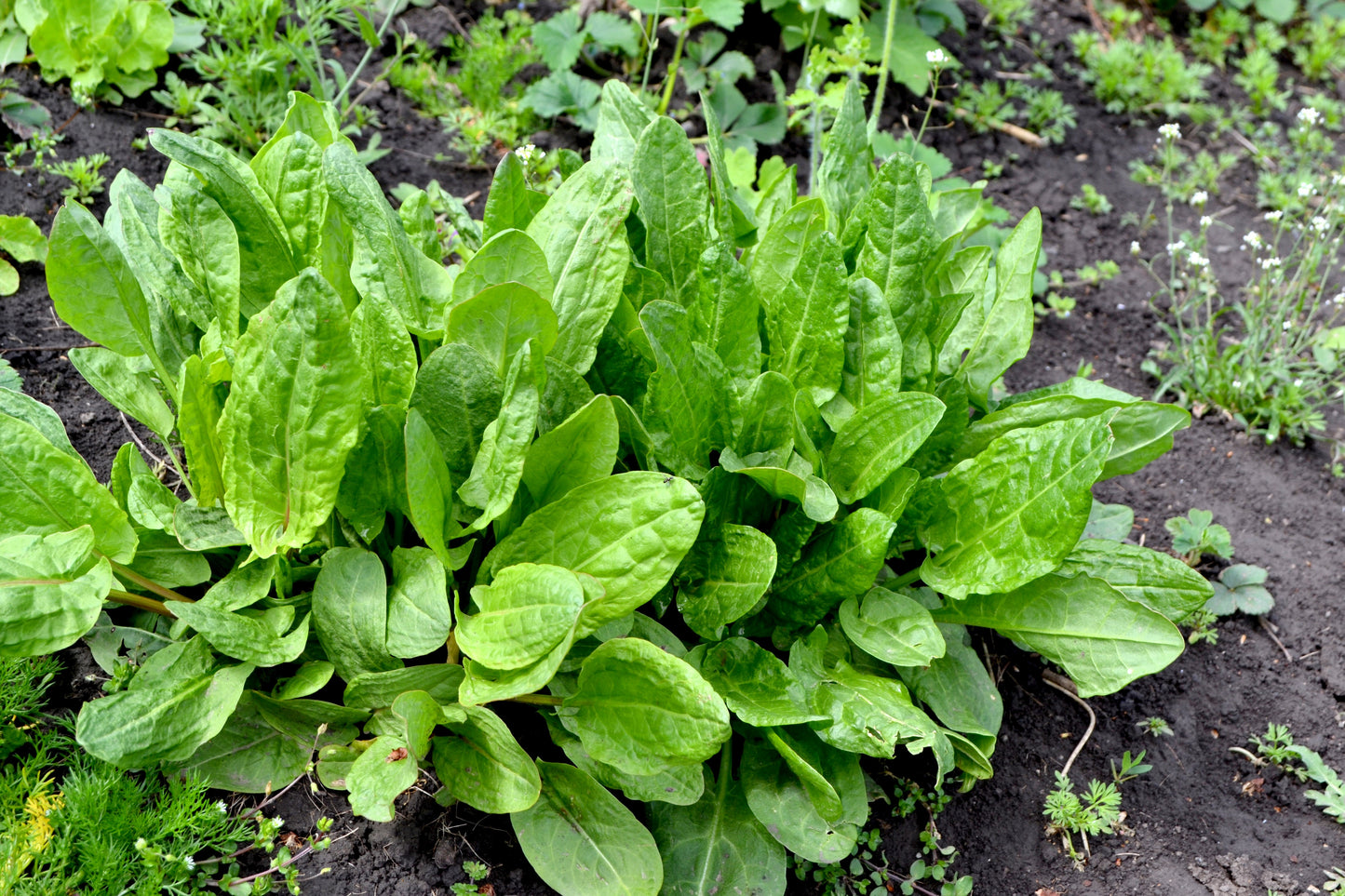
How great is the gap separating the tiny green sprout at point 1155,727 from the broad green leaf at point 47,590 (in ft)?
7.19

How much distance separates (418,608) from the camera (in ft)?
6.00

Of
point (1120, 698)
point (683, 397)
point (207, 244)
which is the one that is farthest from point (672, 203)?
point (1120, 698)

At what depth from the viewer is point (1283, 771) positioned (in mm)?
2389

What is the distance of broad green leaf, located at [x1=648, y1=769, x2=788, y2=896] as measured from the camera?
1953 millimetres

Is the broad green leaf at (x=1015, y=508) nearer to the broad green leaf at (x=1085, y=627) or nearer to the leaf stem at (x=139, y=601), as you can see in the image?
the broad green leaf at (x=1085, y=627)

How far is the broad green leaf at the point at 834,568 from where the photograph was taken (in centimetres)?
195

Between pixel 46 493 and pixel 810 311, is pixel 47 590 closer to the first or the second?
pixel 46 493

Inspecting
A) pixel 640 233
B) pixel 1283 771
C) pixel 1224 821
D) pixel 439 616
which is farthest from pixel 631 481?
pixel 1283 771

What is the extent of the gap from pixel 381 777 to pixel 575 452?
0.64m

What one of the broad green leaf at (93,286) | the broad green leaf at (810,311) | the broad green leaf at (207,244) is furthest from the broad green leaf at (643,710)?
the broad green leaf at (93,286)

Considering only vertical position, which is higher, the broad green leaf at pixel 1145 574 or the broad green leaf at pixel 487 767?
the broad green leaf at pixel 1145 574

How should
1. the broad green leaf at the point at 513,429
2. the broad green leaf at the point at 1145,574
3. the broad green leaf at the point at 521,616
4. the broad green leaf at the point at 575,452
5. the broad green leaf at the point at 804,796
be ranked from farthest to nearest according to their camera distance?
1. the broad green leaf at the point at 1145,574
2. the broad green leaf at the point at 804,796
3. the broad green leaf at the point at 575,452
4. the broad green leaf at the point at 513,429
5. the broad green leaf at the point at 521,616

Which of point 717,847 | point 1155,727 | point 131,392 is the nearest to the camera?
point 717,847

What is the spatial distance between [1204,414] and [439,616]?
8.41ft
